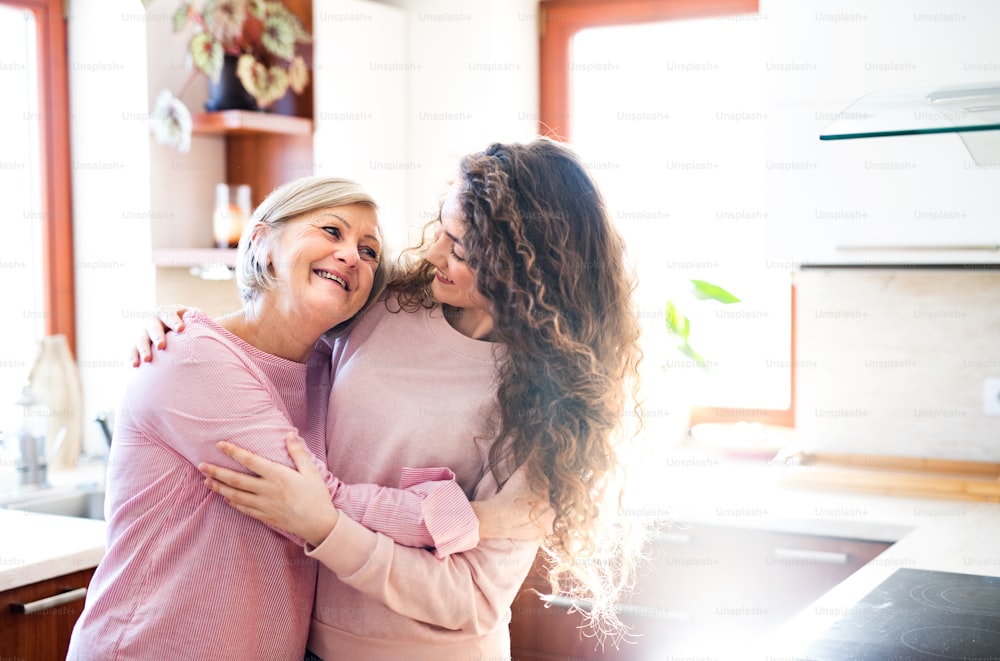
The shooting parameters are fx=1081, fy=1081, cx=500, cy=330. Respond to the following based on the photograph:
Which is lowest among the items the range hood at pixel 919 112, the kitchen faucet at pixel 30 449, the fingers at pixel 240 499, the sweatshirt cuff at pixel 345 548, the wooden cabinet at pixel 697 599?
the wooden cabinet at pixel 697 599

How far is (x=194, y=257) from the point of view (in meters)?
2.95

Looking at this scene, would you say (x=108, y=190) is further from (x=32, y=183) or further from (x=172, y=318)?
(x=172, y=318)

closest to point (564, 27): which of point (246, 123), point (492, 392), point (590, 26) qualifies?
point (590, 26)

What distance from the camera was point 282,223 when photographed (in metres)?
1.72

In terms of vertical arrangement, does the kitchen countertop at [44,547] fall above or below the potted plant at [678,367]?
below

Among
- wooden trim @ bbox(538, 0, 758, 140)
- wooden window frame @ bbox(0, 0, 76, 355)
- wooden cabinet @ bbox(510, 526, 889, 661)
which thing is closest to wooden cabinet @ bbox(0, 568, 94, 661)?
wooden cabinet @ bbox(510, 526, 889, 661)

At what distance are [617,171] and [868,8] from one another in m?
1.02

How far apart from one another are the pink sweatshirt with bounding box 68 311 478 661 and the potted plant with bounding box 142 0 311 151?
151cm

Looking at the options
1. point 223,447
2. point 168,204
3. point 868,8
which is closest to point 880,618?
point 223,447

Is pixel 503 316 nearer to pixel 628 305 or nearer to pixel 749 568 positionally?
pixel 628 305

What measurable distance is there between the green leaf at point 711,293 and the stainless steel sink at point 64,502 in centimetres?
174

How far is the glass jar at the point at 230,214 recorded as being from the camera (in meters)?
3.04

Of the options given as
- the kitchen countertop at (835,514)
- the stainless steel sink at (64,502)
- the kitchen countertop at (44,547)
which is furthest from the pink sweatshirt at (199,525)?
the stainless steel sink at (64,502)

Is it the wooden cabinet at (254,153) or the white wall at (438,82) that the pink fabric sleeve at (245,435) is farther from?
the white wall at (438,82)
